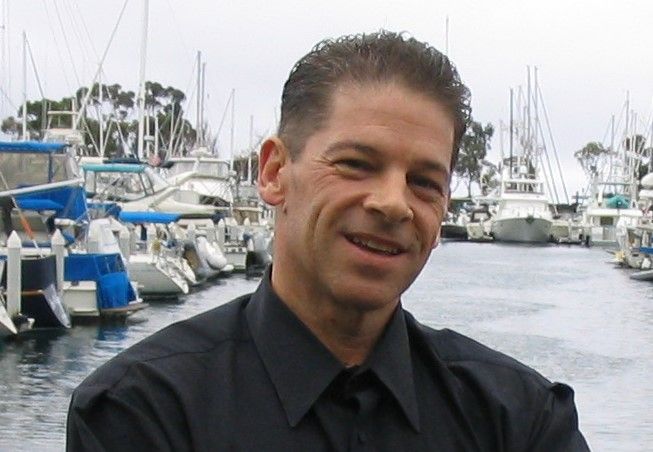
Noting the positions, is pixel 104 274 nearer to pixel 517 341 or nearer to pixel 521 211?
pixel 517 341

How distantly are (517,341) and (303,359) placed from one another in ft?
101

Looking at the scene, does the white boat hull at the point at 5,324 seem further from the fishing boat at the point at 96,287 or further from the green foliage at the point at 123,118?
the green foliage at the point at 123,118

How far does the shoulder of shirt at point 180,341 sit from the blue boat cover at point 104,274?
27.1 meters

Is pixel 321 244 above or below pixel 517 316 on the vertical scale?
above

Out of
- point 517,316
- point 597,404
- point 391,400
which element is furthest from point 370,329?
point 517,316

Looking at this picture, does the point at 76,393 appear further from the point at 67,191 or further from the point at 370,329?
the point at 67,191

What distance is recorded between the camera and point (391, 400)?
2.53m

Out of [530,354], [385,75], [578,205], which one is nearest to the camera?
[385,75]

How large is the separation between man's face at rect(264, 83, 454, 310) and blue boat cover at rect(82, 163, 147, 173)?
41.8 meters

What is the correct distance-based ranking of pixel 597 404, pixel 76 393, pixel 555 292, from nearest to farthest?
pixel 76 393, pixel 597 404, pixel 555 292

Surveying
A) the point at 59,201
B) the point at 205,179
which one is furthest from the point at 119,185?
the point at 59,201

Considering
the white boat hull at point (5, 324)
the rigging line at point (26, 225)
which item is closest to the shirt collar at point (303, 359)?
the white boat hull at point (5, 324)

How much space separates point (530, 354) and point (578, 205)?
11033 centimetres

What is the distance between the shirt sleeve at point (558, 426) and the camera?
260 cm
